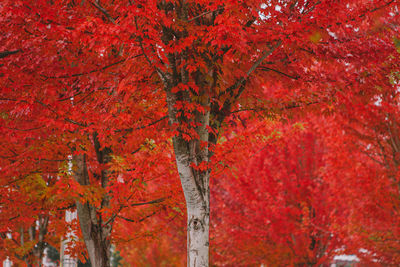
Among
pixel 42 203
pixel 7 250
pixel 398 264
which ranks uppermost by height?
pixel 42 203

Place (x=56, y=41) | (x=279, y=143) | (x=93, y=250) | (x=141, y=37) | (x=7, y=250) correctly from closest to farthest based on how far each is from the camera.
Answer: (x=141, y=37)
(x=56, y=41)
(x=93, y=250)
(x=279, y=143)
(x=7, y=250)

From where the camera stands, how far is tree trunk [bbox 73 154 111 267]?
27.0 feet

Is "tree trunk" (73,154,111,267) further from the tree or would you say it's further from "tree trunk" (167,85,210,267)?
"tree trunk" (167,85,210,267)

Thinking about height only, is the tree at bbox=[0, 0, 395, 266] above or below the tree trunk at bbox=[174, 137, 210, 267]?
above

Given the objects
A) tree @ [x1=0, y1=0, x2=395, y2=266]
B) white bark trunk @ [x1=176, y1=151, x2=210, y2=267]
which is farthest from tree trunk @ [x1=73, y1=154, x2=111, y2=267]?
white bark trunk @ [x1=176, y1=151, x2=210, y2=267]

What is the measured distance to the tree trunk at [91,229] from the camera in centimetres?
823

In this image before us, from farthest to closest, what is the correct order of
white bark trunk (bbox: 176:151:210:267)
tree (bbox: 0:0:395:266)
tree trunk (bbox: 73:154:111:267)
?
tree trunk (bbox: 73:154:111:267), white bark trunk (bbox: 176:151:210:267), tree (bbox: 0:0:395:266)

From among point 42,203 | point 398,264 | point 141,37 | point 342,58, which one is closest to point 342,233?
point 398,264

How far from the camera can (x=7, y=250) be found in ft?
40.5

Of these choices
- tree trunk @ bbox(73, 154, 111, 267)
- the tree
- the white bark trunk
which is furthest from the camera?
tree trunk @ bbox(73, 154, 111, 267)

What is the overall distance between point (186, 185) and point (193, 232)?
748mm

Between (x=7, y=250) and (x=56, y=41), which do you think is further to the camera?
(x=7, y=250)

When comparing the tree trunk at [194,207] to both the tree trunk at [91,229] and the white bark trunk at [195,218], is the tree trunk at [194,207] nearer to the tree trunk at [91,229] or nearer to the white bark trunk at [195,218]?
the white bark trunk at [195,218]

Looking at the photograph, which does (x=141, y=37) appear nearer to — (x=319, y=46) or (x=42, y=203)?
(x=319, y=46)
